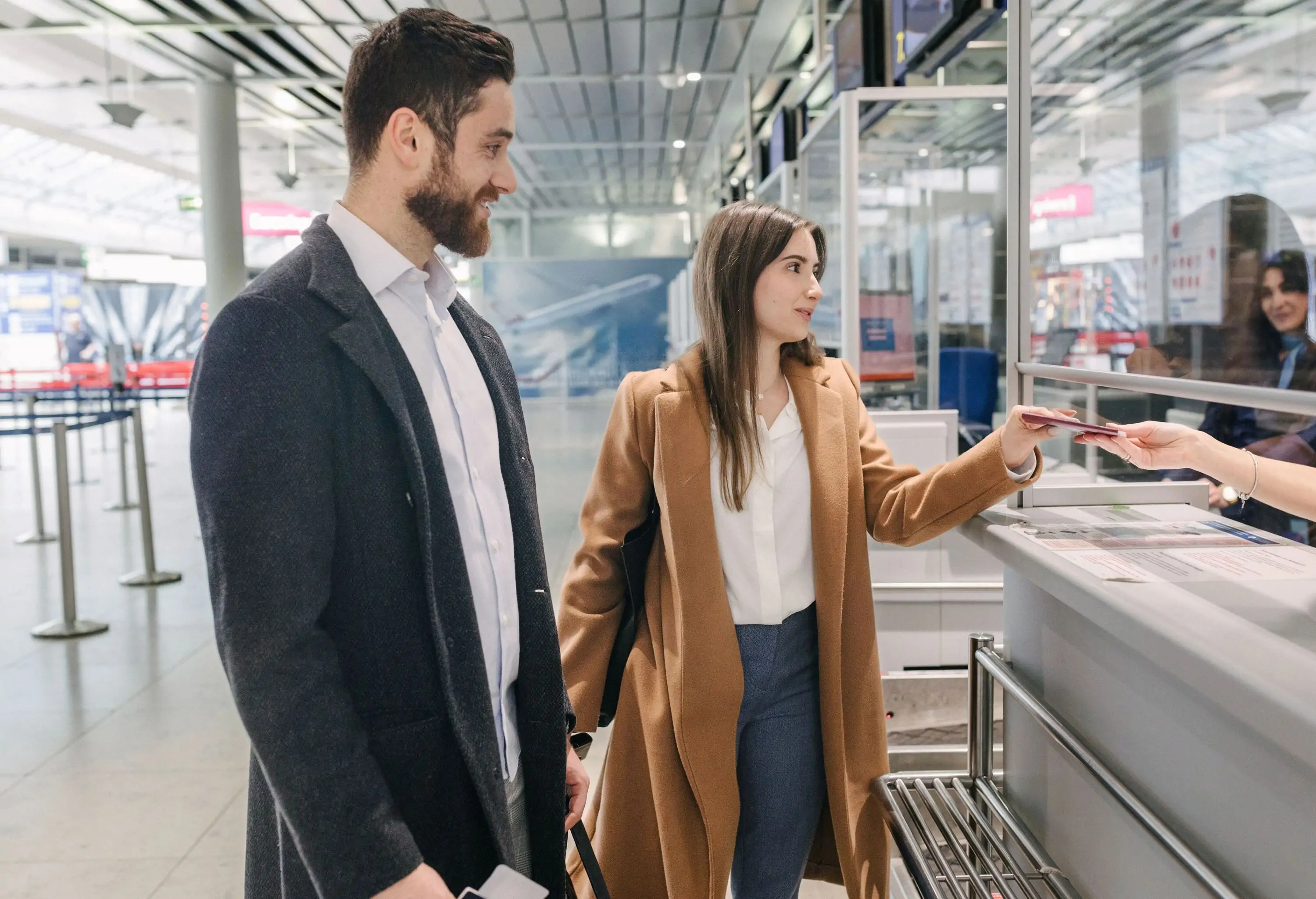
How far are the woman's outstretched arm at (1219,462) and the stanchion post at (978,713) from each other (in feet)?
1.87

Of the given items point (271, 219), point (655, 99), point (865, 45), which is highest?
point (655, 99)

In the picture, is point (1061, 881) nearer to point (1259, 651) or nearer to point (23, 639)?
point (1259, 651)

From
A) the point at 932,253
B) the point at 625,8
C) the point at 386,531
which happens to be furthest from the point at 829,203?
the point at 625,8

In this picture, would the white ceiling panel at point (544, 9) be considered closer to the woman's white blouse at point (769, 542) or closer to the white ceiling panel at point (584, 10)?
the white ceiling panel at point (584, 10)

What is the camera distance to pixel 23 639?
535 centimetres

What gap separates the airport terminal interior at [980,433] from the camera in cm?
127

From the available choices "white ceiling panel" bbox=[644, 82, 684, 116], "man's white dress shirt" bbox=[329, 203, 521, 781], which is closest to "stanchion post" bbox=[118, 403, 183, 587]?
"man's white dress shirt" bbox=[329, 203, 521, 781]

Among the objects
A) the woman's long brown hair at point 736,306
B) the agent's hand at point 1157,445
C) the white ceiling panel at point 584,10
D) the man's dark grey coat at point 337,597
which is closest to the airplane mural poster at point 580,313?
the white ceiling panel at point 584,10

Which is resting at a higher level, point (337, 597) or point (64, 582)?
point (337, 597)

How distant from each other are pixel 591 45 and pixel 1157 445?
942 centimetres

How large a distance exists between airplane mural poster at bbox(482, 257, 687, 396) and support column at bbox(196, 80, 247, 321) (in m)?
9.28

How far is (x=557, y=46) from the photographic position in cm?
1002

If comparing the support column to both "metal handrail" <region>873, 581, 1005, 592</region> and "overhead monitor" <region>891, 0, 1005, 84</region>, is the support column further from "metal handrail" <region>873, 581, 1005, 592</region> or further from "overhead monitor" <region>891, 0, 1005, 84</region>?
"metal handrail" <region>873, 581, 1005, 592</region>

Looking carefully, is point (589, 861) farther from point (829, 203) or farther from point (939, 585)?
point (829, 203)
